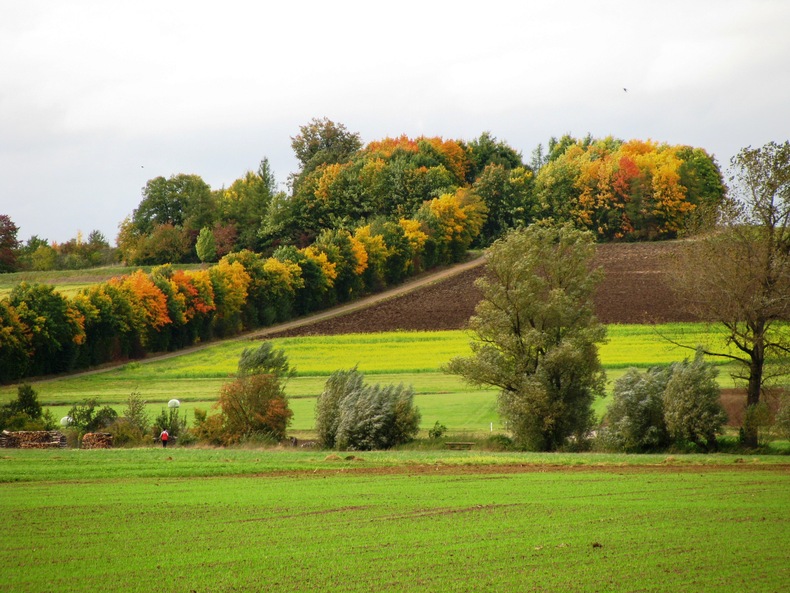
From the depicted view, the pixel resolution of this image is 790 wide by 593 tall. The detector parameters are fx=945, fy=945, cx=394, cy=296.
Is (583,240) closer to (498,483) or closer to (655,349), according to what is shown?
(498,483)

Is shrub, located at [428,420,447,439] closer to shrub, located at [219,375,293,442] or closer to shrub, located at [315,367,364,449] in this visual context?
shrub, located at [315,367,364,449]

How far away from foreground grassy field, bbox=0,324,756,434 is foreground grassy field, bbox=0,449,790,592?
656 inches

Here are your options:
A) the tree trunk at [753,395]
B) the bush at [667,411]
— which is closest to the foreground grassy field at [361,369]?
the bush at [667,411]

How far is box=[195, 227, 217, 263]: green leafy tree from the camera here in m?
118

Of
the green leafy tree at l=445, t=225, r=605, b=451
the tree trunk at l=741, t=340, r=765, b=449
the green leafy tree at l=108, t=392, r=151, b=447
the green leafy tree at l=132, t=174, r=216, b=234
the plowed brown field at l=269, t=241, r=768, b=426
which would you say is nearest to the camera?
the tree trunk at l=741, t=340, r=765, b=449

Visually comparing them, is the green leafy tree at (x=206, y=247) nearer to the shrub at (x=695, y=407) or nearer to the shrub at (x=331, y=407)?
the shrub at (x=331, y=407)

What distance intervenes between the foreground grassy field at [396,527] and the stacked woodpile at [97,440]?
1024 cm

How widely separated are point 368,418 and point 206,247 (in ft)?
266

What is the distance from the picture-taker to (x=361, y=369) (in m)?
66.1

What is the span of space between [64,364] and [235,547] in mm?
58411

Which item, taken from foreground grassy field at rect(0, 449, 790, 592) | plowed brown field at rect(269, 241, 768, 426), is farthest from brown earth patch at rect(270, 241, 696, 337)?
foreground grassy field at rect(0, 449, 790, 592)

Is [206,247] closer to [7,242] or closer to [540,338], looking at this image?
[7,242]

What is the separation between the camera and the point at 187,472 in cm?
2978

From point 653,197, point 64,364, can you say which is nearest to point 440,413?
point 64,364
